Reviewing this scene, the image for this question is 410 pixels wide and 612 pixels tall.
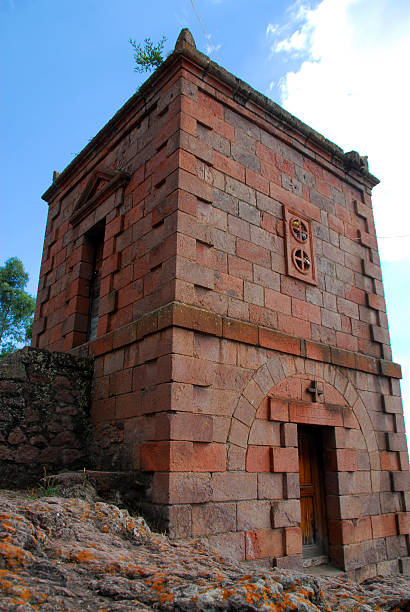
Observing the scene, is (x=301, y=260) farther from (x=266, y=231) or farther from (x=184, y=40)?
(x=184, y=40)

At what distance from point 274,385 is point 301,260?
198cm

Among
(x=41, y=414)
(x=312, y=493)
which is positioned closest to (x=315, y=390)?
(x=312, y=493)

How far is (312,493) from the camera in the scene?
6.13 meters

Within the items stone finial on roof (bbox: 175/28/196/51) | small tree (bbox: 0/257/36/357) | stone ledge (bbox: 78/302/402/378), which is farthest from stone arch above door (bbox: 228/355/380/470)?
small tree (bbox: 0/257/36/357)

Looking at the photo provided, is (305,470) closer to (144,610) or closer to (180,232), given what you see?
(180,232)

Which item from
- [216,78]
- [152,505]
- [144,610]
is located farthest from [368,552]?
[216,78]

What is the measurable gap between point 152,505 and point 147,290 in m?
2.34

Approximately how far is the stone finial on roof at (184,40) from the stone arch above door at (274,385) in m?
4.09

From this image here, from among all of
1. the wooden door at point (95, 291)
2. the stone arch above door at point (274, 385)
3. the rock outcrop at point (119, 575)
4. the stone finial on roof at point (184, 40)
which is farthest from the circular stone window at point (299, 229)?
the rock outcrop at point (119, 575)

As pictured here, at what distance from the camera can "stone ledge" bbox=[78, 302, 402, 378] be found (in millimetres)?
4875

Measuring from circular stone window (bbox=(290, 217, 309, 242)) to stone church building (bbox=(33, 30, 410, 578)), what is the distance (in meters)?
0.04

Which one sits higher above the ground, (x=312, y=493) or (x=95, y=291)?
(x=95, y=291)

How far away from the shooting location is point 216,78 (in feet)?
20.5

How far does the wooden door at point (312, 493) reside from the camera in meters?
5.94
